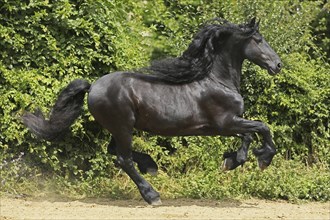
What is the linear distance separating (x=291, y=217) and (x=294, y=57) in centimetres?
429

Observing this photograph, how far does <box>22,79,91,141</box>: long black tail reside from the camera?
8.40m

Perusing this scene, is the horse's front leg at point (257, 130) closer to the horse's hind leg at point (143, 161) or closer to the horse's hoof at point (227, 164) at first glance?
the horse's hoof at point (227, 164)

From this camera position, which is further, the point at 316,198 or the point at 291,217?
the point at 316,198

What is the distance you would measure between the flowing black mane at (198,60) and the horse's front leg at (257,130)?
67 cm

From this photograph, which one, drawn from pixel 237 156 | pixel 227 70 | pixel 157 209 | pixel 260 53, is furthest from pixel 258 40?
pixel 157 209

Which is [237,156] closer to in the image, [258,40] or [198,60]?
[198,60]

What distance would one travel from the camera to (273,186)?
944 centimetres

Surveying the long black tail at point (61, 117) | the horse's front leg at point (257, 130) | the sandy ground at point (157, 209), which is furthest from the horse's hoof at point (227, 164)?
the long black tail at point (61, 117)

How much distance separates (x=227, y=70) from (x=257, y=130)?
2.68 ft

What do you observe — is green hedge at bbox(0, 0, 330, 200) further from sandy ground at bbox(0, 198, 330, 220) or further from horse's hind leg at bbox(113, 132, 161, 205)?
horse's hind leg at bbox(113, 132, 161, 205)

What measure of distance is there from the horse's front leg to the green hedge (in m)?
1.28

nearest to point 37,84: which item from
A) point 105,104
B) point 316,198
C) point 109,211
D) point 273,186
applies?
point 105,104

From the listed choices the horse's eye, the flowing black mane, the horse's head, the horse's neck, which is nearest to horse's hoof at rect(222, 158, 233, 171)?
the horse's neck

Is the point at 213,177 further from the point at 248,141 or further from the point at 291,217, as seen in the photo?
the point at 291,217
